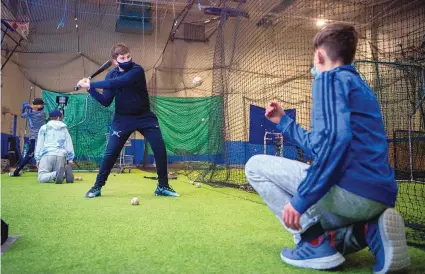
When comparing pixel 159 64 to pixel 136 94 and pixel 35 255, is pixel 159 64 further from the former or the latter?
pixel 35 255

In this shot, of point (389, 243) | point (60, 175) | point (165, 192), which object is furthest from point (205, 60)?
point (389, 243)

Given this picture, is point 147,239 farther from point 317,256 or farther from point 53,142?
point 53,142

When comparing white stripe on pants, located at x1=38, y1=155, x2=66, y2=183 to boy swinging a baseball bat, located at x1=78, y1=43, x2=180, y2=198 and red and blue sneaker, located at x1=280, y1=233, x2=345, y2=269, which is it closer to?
boy swinging a baseball bat, located at x1=78, y1=43, x2=180, y2=198

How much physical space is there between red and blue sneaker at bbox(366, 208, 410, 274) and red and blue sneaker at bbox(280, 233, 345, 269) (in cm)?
17

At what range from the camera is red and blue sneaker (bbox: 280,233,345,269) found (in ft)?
5.24

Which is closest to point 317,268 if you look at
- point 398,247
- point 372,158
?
point 398,247

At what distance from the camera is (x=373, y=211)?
59.9 inches

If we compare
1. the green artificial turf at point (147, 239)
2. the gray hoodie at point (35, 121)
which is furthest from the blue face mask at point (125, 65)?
the gray hoodie at point (35, 121)

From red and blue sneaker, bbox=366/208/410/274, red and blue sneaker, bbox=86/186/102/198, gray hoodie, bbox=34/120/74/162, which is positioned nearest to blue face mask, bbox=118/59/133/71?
red and blue sneaker, bbox=86/186/102/198

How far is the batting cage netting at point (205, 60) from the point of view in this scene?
27.4ft

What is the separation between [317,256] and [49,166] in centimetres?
529

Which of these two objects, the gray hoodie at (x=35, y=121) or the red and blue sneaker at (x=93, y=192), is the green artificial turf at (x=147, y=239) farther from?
the gray hoodie at (x=35, y=121)

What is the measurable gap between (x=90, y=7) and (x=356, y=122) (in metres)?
11.4

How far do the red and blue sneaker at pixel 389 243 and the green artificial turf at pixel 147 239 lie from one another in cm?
15
